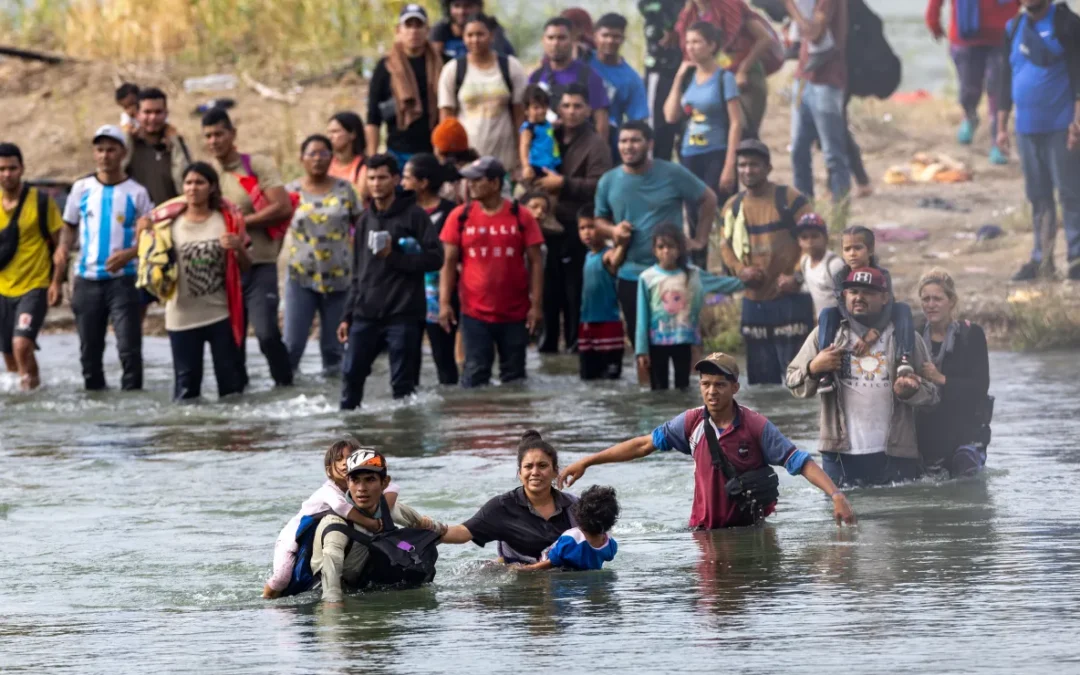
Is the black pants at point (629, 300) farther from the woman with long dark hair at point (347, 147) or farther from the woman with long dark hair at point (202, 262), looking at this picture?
the woman with long dark hair at point (202, 262)

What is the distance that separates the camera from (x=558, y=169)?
611 inches

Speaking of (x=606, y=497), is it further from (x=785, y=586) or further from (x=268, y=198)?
(x=268, y=198)

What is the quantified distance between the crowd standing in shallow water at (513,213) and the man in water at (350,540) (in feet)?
11.1

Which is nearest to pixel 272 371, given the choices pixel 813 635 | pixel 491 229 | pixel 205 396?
pixel 205 396

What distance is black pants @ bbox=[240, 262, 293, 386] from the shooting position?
48.3 feet

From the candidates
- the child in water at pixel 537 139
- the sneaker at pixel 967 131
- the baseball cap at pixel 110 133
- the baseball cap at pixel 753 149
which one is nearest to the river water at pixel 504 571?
the baseball cap at pixel 753 149

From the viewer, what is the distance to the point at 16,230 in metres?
15.5

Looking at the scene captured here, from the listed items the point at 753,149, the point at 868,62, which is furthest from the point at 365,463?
the point at 868,62

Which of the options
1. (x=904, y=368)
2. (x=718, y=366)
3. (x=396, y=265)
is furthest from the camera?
(x=396, y=265)

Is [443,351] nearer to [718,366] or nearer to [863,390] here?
[863,390]

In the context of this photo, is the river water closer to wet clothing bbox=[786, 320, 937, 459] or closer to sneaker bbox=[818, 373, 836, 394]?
wet clothing bbox=[786, 320, 937, 459]

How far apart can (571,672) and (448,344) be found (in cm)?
813

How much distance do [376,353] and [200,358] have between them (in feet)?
4.26

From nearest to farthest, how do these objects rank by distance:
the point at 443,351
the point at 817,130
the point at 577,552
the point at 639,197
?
the point at 577,552
the point at 639,197
the point at 443,351
the point at 817,130
